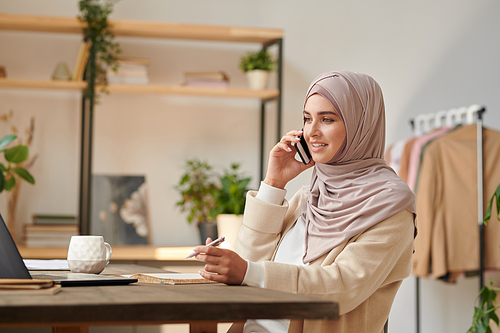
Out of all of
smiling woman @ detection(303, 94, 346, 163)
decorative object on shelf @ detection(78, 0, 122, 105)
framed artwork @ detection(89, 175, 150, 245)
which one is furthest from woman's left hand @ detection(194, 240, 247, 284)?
framed artwork @ detection(89, 175, 150, 245)

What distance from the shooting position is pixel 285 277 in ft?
3.55

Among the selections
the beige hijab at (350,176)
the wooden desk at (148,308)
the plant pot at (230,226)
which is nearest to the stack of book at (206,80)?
the plant pot at (230,226)

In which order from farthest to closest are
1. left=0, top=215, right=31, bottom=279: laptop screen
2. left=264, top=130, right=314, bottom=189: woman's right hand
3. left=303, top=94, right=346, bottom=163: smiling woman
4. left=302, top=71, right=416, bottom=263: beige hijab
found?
left=264, top=130, right=314, bottom=189: woman's right hand < left=303, top=94, right=346, bottom=163: smiling woman < left=302, top=71, right=416, bottom=263: beige hijab < left=0, top=215, right=31, bottom=279: laptop screen

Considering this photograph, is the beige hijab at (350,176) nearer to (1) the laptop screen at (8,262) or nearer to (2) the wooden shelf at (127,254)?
(1) the laptop screen at (8,262)

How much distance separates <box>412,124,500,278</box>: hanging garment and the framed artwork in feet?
5.11

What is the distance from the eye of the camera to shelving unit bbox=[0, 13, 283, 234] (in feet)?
8.95

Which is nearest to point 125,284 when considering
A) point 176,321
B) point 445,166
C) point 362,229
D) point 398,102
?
point 176,321

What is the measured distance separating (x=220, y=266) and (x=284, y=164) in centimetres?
62

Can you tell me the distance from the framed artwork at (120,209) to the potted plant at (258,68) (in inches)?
35.0

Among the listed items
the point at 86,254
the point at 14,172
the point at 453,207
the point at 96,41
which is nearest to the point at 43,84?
the point at 96,41

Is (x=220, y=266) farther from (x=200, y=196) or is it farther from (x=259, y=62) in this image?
(x=259, y=62)

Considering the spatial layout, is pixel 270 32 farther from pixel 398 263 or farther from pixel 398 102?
pixel 398 263

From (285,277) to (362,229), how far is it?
239mm

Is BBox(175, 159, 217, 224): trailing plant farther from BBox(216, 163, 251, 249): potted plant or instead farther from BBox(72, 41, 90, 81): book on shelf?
BBox(72, 41, 90, 81): book on shelf
